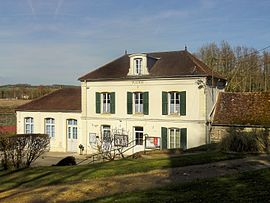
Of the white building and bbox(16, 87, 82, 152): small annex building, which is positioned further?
bbox(16, 87, 82, 152): small annex building

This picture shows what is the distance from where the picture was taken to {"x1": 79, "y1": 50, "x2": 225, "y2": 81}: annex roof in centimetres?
2366

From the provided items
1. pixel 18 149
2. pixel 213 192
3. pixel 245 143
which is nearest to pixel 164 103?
pixel 245 143

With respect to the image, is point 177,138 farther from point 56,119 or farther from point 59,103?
point 59,103

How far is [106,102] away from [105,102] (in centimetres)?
10

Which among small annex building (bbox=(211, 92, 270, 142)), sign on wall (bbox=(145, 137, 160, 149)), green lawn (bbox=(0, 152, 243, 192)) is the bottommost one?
sign on wall (bbox=(145, 137, 160, 149))

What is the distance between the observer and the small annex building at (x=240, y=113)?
21250mm

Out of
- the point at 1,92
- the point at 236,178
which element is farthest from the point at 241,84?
the point at 1,92

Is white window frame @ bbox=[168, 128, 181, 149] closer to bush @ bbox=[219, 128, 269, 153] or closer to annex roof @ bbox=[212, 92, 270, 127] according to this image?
annex roof @ bbox=[212, 92, 270, 127]

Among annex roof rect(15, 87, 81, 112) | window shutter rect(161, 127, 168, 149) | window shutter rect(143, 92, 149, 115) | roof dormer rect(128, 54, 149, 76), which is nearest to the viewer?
window shutter rect(161, 127, 168, 149)

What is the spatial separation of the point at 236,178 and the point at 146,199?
2.98 meters

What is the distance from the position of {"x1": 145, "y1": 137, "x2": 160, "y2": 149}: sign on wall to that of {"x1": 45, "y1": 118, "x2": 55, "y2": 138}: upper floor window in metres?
8.15

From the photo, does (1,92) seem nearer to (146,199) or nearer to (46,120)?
(46,120)

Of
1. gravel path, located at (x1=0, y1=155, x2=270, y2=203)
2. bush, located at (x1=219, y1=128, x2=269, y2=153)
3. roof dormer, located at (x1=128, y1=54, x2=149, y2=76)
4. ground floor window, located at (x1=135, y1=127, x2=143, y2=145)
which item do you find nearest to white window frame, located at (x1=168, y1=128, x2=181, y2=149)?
ground floor window, located at (x1=135, y1=127, x2=143, y2=145)

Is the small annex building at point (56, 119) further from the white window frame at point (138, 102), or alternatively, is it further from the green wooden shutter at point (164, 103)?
the green wooden shutter at point (164, 103)
